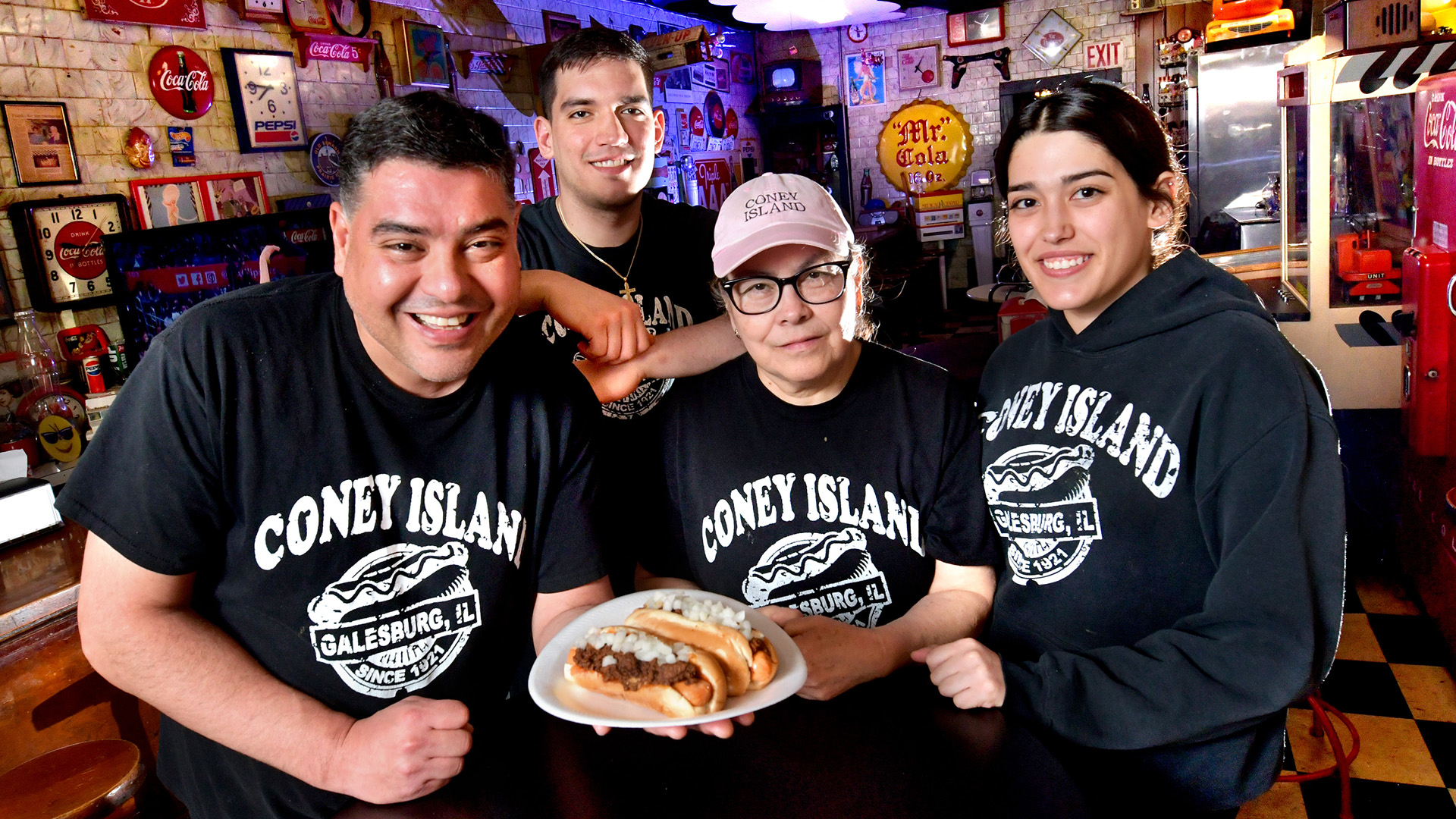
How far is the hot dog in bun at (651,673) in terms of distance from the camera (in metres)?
1.31

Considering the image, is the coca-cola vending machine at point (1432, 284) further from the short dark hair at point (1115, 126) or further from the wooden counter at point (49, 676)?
the wooden counter at point (49, 676)

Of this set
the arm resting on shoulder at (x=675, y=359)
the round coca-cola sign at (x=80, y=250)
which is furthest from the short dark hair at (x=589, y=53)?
the round coca-cola sign at (x=80, y=250)

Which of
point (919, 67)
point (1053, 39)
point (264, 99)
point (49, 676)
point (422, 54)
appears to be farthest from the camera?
point (919, 67)

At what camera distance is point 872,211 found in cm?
1103

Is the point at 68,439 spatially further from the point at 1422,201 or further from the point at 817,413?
the point at 1422,201

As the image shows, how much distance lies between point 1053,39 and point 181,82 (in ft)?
29.7

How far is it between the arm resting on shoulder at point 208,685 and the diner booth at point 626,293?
0.39ft

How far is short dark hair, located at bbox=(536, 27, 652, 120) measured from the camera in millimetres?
2629

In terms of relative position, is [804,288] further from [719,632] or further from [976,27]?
[976,27]

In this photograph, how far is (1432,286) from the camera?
3014 millimetres

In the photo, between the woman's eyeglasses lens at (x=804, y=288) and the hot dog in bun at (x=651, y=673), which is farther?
the woman's eyeglasses lens at (x=804, y=288)

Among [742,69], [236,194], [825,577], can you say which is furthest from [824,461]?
[742,69]

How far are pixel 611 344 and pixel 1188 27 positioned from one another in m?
9.75

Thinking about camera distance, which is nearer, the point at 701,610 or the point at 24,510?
the point at 701,610
